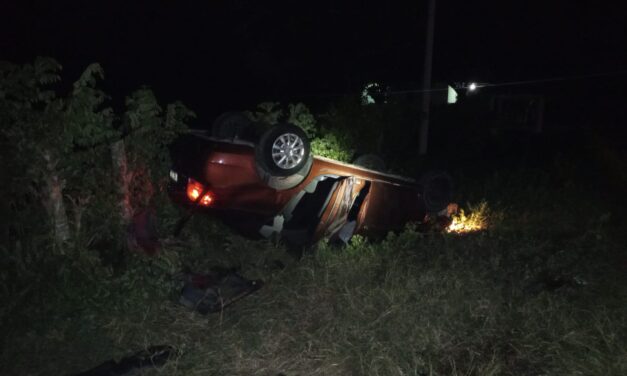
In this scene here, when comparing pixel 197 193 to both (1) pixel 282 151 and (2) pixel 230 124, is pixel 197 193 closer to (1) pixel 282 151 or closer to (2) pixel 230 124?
(1) pixel 282 151

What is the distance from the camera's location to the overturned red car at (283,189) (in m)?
5.17

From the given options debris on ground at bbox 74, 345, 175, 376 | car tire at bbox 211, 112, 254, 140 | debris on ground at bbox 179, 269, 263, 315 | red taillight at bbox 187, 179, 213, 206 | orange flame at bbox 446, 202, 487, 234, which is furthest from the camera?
orange flame at bbox 446, 202, 487, 234

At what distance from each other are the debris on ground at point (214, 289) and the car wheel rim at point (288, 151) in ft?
3.90

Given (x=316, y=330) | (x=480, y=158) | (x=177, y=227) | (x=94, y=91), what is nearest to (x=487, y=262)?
(x=316, y=330)

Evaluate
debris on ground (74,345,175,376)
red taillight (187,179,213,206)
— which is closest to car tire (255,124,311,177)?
red taillight (187,179,213,206)

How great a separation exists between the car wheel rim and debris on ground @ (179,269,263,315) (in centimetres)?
119

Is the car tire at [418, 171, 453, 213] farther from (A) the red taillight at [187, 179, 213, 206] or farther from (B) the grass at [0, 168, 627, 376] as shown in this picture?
(A) the red taillight at [187, 179, 213, 206]

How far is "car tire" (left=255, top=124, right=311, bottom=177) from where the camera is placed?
520 centimetres

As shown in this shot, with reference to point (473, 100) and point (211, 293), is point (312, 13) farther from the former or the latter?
point (211, 293)

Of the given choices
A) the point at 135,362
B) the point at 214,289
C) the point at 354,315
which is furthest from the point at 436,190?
the point at 135,362

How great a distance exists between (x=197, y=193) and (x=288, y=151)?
999 millimetres

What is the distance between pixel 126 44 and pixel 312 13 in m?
6.48

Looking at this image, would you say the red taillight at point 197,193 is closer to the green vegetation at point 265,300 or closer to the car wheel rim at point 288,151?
the green vegetation at point 265,300

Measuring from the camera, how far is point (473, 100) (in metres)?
16.3
